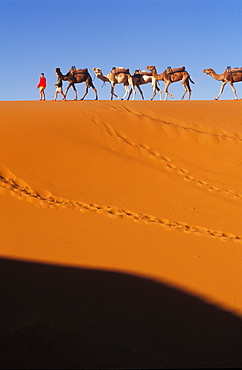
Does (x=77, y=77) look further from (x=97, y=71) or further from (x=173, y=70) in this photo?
(x=173, y=70)

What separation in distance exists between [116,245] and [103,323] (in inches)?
69.5

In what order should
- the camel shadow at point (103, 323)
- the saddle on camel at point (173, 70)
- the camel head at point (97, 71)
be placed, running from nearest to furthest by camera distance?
the camel shadow at point (103, 323), the camel head at point (97, 71), the saddle on camel at point (173, 70)

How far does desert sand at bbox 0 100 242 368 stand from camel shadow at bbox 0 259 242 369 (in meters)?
0.01

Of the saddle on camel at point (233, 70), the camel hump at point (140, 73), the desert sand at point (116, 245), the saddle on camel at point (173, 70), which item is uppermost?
the saddle on camel at point (233, 70)

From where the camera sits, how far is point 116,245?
5.24 metres

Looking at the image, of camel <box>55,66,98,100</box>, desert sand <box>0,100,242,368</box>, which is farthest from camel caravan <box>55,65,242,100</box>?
desert sand <box>0,100,242,368</box>

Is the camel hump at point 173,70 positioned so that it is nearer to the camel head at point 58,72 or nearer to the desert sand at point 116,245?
the camel head at point 58,72

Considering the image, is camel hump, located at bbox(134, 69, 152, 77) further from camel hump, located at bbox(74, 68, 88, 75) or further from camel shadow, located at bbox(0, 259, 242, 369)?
camel shadow, located at bbox(0, 259, 242, 369)

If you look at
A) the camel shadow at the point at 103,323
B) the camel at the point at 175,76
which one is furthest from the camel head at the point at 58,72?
the camel shadow at the point at 103,323

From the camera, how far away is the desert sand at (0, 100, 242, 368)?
128 inches

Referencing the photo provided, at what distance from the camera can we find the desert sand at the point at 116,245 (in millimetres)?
3248

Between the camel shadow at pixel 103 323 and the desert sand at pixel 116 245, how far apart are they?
1 cm

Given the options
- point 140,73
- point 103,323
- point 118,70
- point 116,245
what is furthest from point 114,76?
point 103,323

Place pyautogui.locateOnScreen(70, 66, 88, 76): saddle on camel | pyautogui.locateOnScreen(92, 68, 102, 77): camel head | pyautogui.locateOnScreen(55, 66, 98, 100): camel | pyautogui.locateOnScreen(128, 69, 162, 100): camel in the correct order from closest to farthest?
pyautogui.locateOnScreen(55, 66, 98, 100): camel, pyautogui.locateOnScreen(70, 66, 88, 76): saddle on camel, pyautogui.locateOnScreen(92, 68, 102, 77): camel head, pyautogui.locateOnScreen(128, 69, 162, 100): camel
